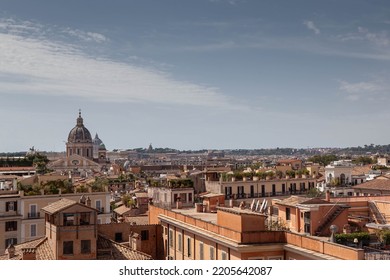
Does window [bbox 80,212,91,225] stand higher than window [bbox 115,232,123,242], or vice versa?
window [bbox 80,212,91,225]

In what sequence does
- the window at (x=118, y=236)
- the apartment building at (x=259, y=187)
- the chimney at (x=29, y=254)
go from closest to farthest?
1. the chimney at (x=29, y=254)
2. the window at (x=118, y=236)
3. the apartment building at (x=259, y=187)

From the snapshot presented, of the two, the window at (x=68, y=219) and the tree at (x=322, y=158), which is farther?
the tree at (x=322, y=158)

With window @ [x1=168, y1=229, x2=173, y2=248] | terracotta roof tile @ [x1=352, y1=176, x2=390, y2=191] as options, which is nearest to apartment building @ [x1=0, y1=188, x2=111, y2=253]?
window @ [x1=168, y1=229, x2=173, y2=248]

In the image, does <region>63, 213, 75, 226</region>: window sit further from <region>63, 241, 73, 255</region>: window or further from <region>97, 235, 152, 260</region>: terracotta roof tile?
<region>97, 235, 152, 260</region>: terracotta roof tile

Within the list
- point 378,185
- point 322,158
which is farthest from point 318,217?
point 322,158

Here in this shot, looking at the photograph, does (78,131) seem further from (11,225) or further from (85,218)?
(85,218)

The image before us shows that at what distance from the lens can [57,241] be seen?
6.86 m

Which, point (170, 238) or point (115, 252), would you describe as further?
point (170, 238)

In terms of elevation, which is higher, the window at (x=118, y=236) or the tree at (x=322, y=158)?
the tree at (x=322, y=158)

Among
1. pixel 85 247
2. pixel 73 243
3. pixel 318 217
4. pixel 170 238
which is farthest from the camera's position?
pixel 170 238

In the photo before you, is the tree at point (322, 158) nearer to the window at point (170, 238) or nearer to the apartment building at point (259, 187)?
the apartment building at point (259, 187)

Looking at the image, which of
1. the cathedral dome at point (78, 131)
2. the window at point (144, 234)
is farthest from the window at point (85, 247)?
the window at point (144, 234)
